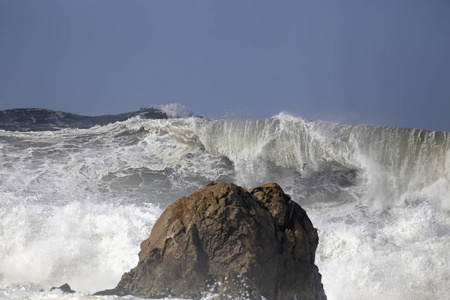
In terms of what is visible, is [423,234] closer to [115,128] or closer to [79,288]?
[79,288]

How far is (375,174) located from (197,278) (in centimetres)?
811

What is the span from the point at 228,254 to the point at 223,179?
339 inches

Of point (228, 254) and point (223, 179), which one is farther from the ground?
point (223, 179)

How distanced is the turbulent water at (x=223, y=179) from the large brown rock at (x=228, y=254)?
0.91 meters

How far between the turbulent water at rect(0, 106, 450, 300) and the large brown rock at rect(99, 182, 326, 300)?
35.7 inches

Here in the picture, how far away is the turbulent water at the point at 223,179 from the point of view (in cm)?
708

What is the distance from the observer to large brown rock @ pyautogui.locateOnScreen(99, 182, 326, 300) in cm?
406

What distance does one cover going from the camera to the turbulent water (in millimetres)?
7082

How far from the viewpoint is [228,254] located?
4102 mm

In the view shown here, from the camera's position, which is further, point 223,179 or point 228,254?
point 223,179

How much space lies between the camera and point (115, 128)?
16.4 meters

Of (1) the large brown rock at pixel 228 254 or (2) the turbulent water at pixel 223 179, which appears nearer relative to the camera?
(1) the large brown rock at pixel 228 254

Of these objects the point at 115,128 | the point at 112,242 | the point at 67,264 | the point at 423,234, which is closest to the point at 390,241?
the point at 423,234

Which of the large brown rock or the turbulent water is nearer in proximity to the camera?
the large brown rock
